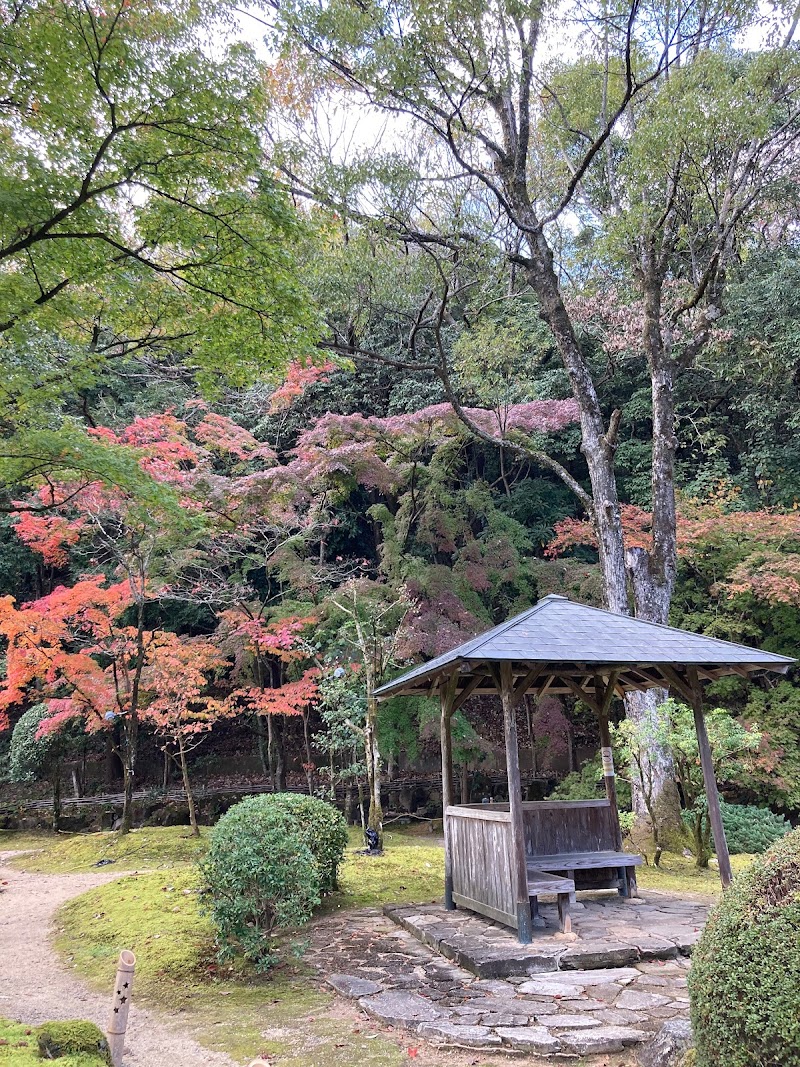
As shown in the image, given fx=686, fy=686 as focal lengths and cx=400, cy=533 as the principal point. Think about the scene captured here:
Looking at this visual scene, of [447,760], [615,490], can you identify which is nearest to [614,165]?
[615,490]

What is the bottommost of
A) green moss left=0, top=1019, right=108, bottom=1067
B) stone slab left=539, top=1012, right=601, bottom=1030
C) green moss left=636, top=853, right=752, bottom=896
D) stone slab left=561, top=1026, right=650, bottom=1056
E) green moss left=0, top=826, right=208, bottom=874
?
green moss left=0, top=826, right=208, bottom=874

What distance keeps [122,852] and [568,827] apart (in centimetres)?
682

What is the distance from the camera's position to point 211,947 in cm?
539

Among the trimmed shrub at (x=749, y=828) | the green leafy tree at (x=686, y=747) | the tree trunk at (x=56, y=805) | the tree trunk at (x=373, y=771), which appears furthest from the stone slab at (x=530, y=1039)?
the tree trunk at (x=56, y=805)

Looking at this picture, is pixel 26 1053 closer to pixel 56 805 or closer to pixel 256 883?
pixel 256 883

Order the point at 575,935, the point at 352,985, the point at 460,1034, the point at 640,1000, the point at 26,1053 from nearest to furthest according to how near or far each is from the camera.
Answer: the point at 26,1053 → the point at 460,1034 → the point at 640,1000 → the point at 352,985 → the point at 575,935

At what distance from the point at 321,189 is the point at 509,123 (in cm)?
304

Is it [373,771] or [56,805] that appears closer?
[373,771]

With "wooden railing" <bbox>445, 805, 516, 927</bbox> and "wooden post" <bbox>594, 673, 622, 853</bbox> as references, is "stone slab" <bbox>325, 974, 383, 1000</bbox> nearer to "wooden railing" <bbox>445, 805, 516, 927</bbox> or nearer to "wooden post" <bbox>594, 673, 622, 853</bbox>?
"wooden railing" <bbox>445, 805, 516, 927</bbox>

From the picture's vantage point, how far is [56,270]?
494 cm

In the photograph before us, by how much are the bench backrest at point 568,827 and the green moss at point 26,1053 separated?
16.1 ft

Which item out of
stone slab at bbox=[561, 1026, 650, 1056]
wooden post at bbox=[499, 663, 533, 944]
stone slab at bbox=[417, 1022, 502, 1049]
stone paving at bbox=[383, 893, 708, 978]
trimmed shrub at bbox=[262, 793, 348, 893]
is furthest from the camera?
trimmed shrub at bbox=[262, 793, 348, 893]

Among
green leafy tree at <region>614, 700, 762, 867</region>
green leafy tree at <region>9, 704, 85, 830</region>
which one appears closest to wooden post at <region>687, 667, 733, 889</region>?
green leafy tree at <region>614, 700, 762, 867</region>

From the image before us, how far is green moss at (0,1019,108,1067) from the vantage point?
2193 mm
